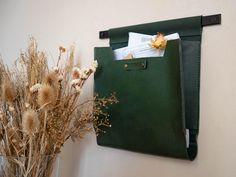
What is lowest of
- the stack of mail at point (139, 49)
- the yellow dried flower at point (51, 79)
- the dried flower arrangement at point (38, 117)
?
the dried flower arrangement at point (38, 117)

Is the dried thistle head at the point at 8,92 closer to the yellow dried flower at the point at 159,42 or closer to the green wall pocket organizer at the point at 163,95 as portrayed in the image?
the green wall pocket organizer at the point at 163,95

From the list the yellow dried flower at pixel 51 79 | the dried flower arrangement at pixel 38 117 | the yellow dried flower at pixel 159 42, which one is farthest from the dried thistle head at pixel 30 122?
the yellow dried flower at pixel 159 42

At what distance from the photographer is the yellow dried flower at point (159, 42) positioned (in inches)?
37.4

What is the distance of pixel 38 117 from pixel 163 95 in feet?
1.51

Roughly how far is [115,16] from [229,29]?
51 centimetres

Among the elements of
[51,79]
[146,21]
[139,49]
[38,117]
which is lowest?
[38,117]

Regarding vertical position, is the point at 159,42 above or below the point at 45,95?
above

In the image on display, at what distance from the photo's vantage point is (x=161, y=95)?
0.94 metres

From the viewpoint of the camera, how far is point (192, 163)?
36.9 inches

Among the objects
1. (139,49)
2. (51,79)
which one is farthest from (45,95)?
(139,49)

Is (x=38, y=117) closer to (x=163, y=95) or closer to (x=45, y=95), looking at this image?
(x=45, y=95)

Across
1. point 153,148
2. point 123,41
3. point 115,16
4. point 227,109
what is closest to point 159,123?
point 153,148

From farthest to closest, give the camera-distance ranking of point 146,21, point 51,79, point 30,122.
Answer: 1. point 146,21
2. point 51,79
3. point 30,122

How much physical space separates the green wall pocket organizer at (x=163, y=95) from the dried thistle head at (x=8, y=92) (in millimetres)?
393
